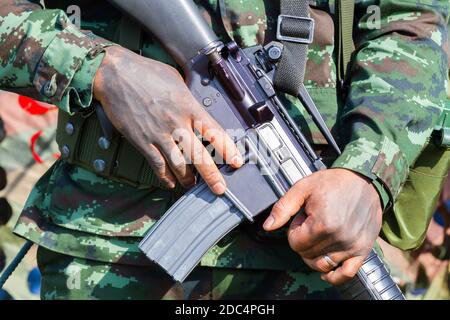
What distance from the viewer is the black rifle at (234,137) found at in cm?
190

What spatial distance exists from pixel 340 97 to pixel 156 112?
1.60 feet

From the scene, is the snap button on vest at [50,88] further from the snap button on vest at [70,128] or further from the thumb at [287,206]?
the thumb at [287,206]

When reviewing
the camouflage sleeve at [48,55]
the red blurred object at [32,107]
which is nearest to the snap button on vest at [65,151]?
the camouflage sleeve at [48,55]

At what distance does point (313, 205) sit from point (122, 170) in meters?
0.42

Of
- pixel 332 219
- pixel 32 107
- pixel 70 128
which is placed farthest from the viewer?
pixel 32 107

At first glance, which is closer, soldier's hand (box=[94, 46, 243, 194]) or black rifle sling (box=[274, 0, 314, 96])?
soldier's hand (box=[94, 46, 243, 194])

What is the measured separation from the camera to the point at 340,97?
81.4 inches

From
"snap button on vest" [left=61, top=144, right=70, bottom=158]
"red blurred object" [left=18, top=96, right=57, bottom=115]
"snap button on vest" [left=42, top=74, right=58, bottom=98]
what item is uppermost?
"snap button on vest" [left=42, top=74, right=58, bottom=98]

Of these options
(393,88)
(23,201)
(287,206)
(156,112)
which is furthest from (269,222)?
(23,201)

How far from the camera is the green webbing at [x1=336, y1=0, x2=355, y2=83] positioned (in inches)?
79.4

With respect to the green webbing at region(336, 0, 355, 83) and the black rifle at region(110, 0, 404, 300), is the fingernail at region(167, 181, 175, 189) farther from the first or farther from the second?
the green webbing at region(336, 0, 355, 83)

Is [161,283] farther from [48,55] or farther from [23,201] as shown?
[23,201]

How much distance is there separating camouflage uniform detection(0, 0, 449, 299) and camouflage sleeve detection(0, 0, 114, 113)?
0.08 feet

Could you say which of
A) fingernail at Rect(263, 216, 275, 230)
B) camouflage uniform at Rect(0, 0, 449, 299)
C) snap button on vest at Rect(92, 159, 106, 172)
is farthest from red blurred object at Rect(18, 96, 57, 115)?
fingernail at Rect(263, 216, 275, 230)
